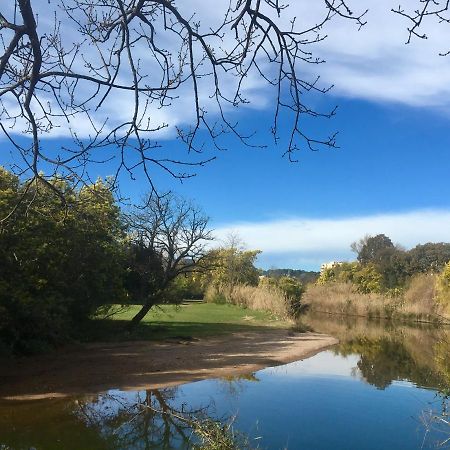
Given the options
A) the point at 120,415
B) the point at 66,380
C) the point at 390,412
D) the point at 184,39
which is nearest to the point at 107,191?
the point at 184,39

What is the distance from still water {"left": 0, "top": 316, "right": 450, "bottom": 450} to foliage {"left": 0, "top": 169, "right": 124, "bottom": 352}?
333 centimetres

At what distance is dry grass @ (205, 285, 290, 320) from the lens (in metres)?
33.8

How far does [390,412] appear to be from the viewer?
1131cm

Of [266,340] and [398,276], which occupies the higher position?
[398,276]

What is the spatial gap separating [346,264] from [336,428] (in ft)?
163

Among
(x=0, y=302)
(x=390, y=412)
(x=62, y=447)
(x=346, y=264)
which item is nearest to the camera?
(x=62, y=447)

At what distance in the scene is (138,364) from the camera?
15.3m

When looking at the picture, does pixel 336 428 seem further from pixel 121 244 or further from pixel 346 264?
pixel 346 264

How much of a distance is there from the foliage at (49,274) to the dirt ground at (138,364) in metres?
0.87

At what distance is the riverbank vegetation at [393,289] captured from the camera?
1419 inches

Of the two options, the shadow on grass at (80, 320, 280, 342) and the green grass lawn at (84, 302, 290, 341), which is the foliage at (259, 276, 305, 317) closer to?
the green grass lawn at (84, 302, 290, 341)

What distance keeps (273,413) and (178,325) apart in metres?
15.5

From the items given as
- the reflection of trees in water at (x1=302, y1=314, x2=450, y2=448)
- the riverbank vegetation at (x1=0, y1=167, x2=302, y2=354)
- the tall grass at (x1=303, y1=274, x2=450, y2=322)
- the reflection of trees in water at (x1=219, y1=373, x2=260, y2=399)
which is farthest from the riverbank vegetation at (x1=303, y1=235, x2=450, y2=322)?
the reflection of trees in water at (x1=219, y1=373, x2=260, y2=399)

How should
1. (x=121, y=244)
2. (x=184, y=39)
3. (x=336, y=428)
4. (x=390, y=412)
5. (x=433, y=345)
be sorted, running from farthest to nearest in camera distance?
(x=433, y=345) → (x=121, y=244) → (x=390, y=412) → (x=336, y=428) → (x=184, y=39)
